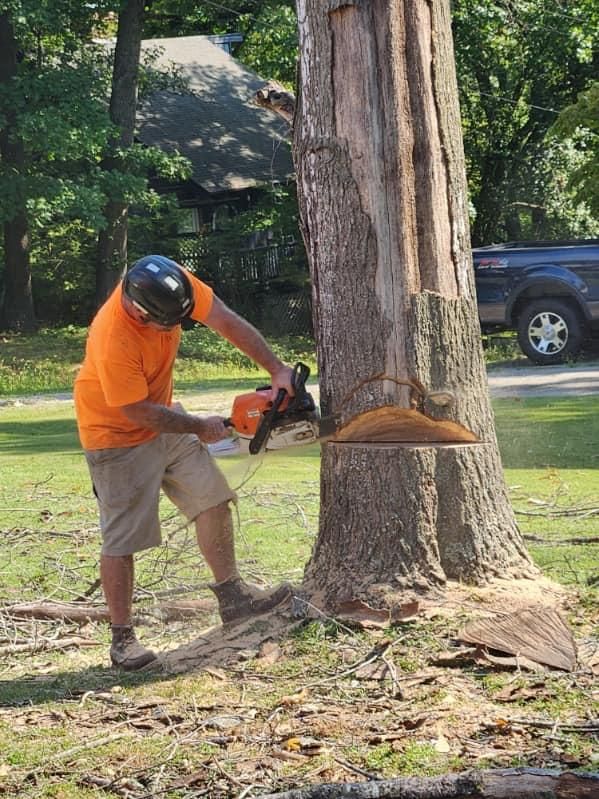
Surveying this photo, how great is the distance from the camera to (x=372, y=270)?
531 cm

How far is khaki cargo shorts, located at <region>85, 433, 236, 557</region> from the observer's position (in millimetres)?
5445

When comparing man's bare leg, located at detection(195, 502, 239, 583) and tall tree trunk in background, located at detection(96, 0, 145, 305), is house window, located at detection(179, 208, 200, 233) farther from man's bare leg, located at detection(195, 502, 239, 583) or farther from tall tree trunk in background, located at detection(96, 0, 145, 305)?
man's bare leg, located at detection(195, 502, 239, 583)

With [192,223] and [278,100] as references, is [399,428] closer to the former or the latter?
[278,100]

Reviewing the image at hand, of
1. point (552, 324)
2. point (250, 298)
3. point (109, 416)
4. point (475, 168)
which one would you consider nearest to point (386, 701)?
point (109, 416)

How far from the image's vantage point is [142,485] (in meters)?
5.46

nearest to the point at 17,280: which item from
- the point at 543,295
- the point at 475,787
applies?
the point at 543,295

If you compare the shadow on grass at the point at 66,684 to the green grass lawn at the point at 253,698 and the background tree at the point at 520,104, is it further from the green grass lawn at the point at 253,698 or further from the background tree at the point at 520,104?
the background tree at the point at 520,104

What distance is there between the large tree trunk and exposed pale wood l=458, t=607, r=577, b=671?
411 millimetres

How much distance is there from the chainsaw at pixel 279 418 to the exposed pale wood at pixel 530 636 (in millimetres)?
1093

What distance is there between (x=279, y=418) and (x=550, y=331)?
42.6 ft

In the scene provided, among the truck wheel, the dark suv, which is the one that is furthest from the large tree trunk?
the truck wheel

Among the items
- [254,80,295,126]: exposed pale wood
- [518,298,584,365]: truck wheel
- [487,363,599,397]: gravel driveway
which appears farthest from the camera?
[518,298,584,365]: truck wheel

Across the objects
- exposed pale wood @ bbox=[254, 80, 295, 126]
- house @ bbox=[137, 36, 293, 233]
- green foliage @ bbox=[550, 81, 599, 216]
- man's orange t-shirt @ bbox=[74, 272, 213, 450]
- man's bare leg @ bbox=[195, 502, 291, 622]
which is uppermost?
house @ bbox=[137, 36, 293, 233]

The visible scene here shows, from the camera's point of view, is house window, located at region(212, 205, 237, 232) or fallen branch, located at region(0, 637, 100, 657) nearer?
fallen branch, located at region(0, 637, 100, 657)
